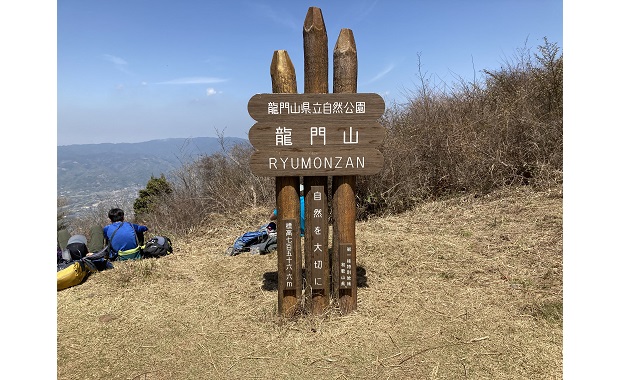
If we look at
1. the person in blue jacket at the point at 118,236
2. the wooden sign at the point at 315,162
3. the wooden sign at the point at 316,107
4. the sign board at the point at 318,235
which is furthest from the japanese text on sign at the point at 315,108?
the person in blue jacket at the point at 118,236

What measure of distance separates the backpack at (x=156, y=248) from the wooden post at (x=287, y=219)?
309cm

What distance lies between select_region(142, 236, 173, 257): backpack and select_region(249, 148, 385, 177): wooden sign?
11.0 ft

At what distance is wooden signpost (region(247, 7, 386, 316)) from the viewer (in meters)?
3.39

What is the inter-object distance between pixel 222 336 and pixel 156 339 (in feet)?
1.85

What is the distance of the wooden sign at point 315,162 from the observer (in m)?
3.41

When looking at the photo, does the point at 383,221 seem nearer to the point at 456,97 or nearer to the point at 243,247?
the point at 243,247

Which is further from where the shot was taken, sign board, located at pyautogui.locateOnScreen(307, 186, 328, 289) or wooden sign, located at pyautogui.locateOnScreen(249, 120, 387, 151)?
sign board, located at pyautogui.locateOnScreen(307, 186, 328, 289)

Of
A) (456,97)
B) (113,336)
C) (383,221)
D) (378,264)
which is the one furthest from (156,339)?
(456,97)

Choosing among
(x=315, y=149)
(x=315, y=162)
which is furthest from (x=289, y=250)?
(x=315, y=149)

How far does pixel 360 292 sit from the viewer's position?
428cm

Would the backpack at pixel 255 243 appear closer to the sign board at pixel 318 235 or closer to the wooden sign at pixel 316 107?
the sign board at pixel 318 235

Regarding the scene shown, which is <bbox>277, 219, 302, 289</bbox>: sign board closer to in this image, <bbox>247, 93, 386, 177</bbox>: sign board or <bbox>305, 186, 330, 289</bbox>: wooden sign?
<bbox>305, 186, 330, 289</bbox>: wooden sign

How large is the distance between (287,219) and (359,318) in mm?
1087

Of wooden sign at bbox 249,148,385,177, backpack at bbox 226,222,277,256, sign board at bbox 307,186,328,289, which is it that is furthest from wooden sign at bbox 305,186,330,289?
backpack at bbox 226,222,277,256
